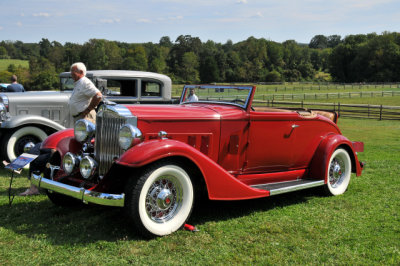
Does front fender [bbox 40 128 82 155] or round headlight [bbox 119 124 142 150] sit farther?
front fender [bbox 40 128 82 155]

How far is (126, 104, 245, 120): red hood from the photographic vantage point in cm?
444

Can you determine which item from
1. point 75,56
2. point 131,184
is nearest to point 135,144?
point 131,184

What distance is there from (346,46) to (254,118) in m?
104

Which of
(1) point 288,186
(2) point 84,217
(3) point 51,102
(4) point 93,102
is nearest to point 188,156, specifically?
(2) point 84,217

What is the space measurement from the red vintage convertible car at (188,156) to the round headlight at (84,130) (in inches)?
0.5

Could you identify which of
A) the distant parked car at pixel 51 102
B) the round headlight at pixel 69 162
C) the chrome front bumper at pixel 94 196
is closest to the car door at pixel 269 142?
the chrome front bumper at pixel 94 196

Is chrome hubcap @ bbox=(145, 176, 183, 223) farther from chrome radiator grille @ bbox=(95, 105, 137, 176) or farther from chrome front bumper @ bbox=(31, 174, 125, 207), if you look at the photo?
chrome radiator grille @ bbox=(95, 105, 137, 176)

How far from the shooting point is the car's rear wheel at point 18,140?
7.54 m

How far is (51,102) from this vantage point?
8.51m

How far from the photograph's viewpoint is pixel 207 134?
15.7ft

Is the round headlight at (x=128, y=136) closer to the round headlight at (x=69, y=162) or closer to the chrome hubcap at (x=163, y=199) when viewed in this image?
the chrome hubcap at (x=163, y=199)

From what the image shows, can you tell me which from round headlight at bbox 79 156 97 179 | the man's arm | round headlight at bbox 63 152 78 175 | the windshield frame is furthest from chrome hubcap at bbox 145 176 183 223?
the man's arm

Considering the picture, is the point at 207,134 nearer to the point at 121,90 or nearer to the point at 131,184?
the point at 131,184

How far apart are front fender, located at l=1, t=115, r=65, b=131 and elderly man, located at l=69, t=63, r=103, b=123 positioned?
81.5 inches
